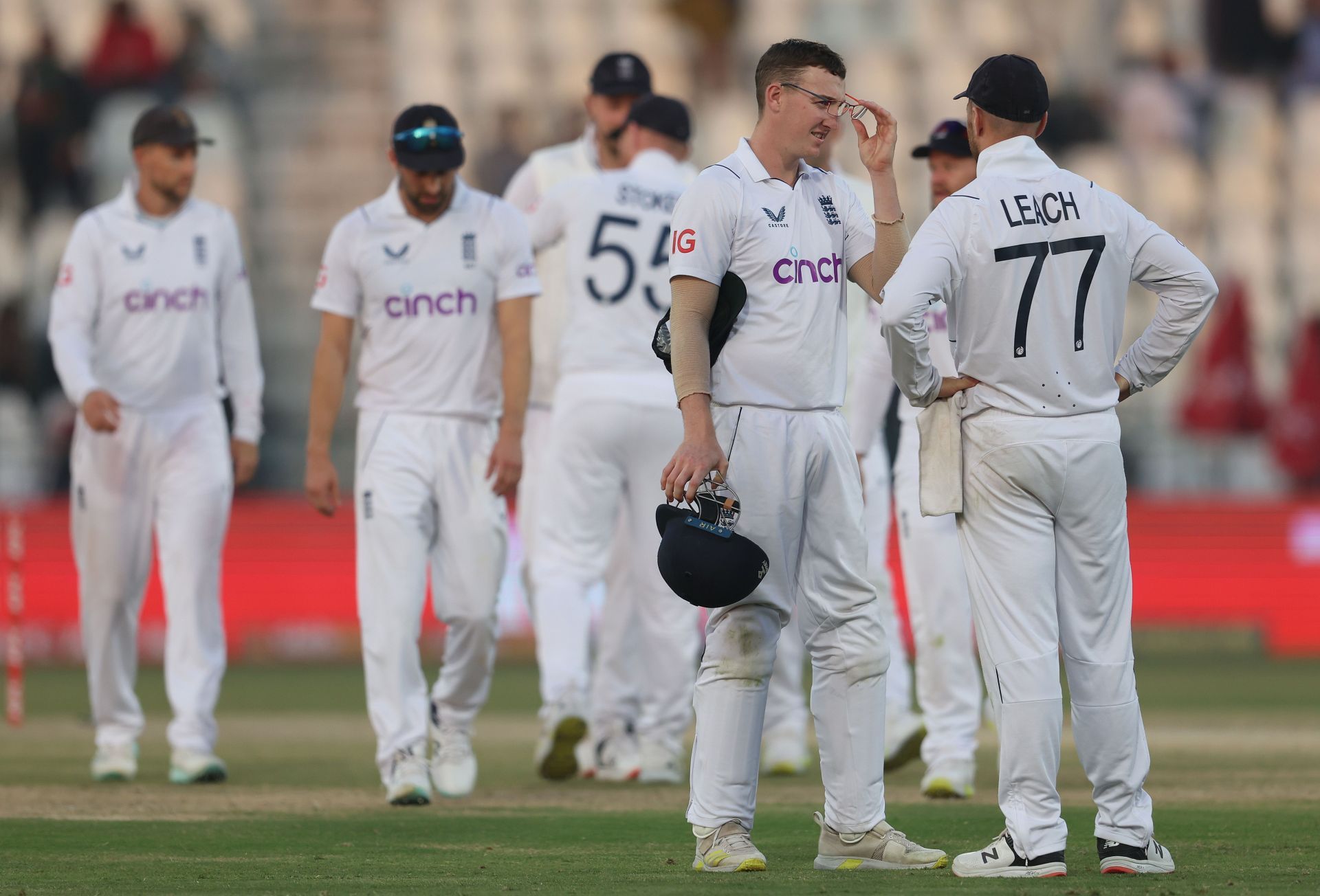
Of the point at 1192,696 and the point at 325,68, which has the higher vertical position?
the point at 325,68

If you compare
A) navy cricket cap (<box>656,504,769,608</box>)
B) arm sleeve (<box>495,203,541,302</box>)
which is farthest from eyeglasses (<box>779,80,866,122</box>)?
arm sleeve (<box>495,203,541,302</box>)

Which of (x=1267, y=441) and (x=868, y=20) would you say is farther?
(x=868, y=20)

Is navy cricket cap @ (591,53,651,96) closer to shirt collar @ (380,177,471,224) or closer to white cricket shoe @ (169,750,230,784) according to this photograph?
shirt collar @ (380,177,471,224)

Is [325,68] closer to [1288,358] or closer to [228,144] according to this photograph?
[228,144]

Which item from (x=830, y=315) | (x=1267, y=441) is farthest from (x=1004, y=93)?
(x=1267, y=441)

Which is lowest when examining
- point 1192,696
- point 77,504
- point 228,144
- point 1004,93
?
point 1192,696

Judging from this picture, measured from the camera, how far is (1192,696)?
1199 centimetres

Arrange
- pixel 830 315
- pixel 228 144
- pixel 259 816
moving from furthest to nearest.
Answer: pixel 228 144 → pixel 259 816 → pixel 830 315

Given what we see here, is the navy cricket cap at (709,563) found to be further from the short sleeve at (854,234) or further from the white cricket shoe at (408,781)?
the white cricket shoe at (408,781)

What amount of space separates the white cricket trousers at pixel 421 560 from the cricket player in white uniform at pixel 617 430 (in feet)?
2.01

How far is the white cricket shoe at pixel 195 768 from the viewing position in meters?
7.95

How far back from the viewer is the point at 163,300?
8445 millimetres

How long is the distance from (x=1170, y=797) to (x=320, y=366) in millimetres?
3613

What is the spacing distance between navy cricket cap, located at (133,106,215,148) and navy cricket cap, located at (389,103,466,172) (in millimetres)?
1464
